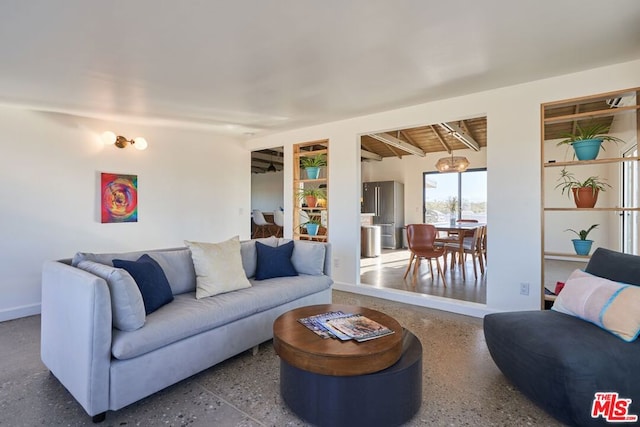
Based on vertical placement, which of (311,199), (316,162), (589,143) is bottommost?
(311,199)

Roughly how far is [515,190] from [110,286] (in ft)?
11.6

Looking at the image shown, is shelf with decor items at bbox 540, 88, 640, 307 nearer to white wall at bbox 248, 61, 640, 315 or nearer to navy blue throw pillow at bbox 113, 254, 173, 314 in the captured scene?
white wall at bbox 248, 61, 640, 315

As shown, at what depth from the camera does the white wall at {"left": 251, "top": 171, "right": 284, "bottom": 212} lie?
10779 mm

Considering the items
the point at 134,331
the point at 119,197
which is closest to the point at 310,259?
the point at 134,331

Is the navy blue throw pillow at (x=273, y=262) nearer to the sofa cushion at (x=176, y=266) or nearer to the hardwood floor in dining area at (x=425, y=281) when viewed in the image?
the sofa cushion at (x=176, y=266)

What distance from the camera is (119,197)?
398cm

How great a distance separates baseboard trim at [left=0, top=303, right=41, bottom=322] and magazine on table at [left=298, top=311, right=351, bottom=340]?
3.29m

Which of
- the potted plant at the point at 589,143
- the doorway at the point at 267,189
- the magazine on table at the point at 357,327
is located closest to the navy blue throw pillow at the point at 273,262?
the magazine on table at the point at 357,327

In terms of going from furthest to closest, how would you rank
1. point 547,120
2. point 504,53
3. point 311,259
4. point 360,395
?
point 311,259, point 547,120, point 504,53, point 360,395

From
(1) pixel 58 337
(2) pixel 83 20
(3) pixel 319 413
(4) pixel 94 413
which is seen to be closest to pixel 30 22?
(2) pixel 83 20

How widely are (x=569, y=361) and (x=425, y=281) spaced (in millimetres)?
Answer: 3198

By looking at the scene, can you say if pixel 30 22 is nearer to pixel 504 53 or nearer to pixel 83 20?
pixel 83 20

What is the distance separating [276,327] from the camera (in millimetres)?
1930

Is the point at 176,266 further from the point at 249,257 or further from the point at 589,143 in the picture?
the point at 589,143
